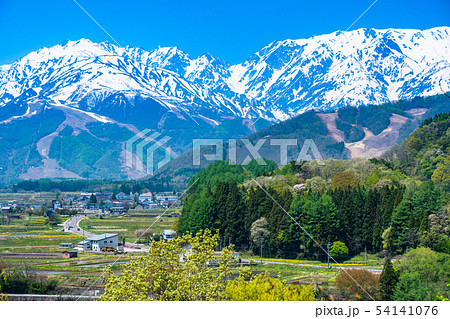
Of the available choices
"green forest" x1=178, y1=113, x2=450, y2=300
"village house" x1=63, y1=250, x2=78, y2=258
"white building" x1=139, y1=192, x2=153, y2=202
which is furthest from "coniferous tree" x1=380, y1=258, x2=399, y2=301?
"white building" x1=139, y1=192, x2=153, y2=202

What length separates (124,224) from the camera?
289 ft

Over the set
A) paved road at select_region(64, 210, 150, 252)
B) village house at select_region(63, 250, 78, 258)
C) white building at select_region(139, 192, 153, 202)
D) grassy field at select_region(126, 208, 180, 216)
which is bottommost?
village house at select_region(63, 250, 78, 258)

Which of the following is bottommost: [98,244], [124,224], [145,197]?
[98,244]

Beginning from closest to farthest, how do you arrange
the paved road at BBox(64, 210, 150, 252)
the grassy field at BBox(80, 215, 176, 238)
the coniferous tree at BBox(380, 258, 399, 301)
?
the coniferous tree at BBox(380, 258, 399, 301) → the paved road at BBox(64, 210, 150, 252) → the grassy field at BBox(80, 215, 176, 238)

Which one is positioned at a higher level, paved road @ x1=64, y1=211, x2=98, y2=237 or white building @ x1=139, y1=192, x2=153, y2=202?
white building @ x1=139, y1=192, x2=153, y2=202

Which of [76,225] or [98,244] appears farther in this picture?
[76,225]

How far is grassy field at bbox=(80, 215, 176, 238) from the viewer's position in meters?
76.3

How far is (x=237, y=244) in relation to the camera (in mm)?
56750

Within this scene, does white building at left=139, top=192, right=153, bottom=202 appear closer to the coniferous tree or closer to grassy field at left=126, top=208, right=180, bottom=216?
grassy field at left=126, top=208, right=180, bottom=216

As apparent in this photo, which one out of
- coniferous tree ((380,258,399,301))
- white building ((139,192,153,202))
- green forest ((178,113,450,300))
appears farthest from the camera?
white building ((139,192,153,202))

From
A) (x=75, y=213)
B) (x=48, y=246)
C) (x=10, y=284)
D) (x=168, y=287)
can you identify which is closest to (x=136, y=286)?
(x=168, y=287)

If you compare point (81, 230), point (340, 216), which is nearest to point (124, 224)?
point (81, 230)

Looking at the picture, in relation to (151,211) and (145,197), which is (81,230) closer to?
(151,211)

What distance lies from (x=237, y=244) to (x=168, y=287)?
3551 centimetres
